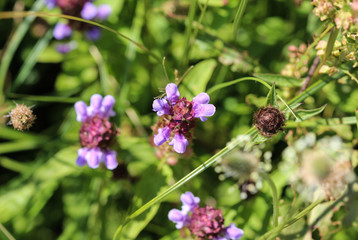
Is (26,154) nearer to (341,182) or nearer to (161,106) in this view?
(161,106)

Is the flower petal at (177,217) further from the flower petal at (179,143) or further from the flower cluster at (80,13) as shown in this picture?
the flower cluster at (80,13)

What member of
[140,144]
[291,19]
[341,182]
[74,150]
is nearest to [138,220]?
[140,144]

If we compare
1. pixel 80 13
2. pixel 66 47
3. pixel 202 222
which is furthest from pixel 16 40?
pixel 202 222

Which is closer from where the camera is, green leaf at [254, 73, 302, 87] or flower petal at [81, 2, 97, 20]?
green leaf at [254, 73, 302, 87]

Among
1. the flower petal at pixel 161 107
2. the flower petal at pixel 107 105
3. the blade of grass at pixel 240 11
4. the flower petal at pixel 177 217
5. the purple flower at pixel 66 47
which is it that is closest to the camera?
the flower petal at pixel 161 107

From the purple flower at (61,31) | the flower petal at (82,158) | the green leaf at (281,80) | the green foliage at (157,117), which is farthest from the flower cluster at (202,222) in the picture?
the purple flower at (61,31)

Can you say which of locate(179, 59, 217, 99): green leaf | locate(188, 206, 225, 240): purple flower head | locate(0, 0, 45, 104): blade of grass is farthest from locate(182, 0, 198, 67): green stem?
locate(0, 0, 45, 104): blade of grass

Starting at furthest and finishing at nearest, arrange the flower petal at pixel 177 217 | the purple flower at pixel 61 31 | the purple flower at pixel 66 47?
the purple flower at pixel 66 47 → the purple flower at pixel 61 31 → the flower petal at pixel 177 217

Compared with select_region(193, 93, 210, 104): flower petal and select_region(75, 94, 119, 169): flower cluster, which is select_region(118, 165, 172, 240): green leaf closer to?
select_region(75, 94, 119, 169): flower cluster
